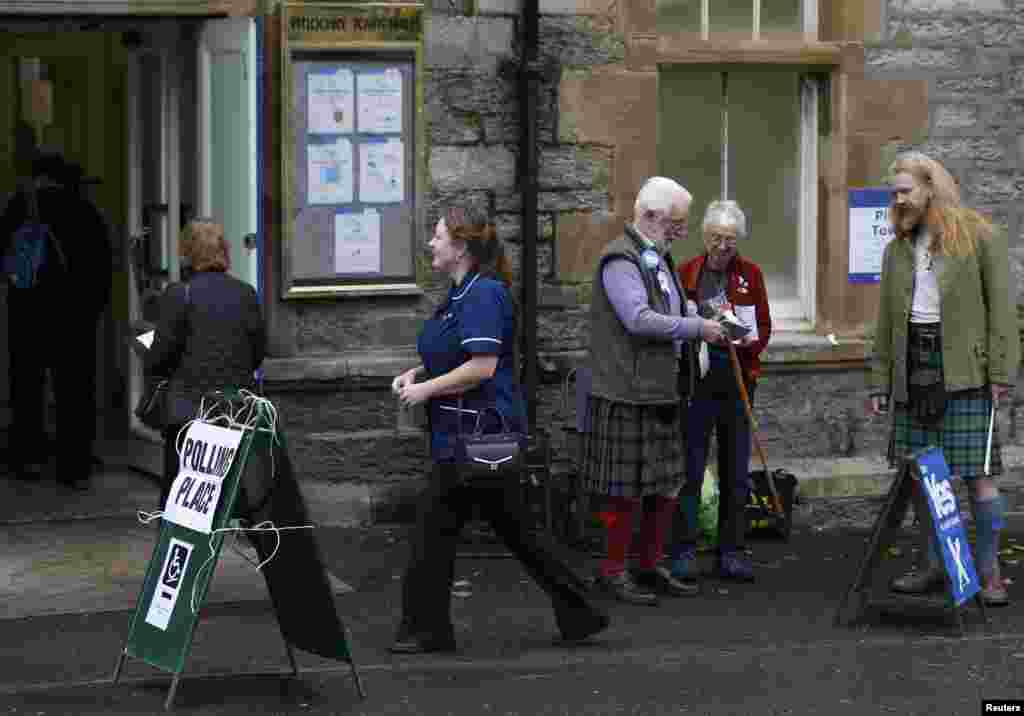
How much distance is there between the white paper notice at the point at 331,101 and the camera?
10.6m

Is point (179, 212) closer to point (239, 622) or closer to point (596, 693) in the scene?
point (239, 622)

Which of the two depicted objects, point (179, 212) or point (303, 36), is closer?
point (303, 36)

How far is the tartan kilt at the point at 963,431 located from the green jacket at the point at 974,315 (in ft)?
0.27

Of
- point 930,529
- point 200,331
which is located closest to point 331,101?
point 200,331

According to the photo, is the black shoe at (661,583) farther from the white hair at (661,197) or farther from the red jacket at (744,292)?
the white hair at (661,197)

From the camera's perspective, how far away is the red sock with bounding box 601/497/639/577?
30.0 feet

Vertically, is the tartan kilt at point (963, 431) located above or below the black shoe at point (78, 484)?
above

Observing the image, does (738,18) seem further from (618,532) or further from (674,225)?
(618,532)

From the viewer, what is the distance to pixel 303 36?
34.6ft

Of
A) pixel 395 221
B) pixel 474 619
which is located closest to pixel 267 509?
pixel 474 619

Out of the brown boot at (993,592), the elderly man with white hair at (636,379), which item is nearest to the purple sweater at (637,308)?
the elderly man with white hair at (636,379)

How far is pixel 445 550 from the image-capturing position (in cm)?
806

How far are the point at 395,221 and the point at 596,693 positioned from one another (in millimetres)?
3833

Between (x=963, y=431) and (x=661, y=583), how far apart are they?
1.48 m
